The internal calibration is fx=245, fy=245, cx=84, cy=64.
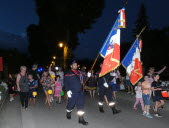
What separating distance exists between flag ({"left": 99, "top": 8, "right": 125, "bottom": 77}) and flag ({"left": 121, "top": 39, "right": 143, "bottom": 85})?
1.98 m

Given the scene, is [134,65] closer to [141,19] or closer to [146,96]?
[146,96]

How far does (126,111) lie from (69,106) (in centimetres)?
281

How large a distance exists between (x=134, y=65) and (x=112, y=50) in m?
2.12

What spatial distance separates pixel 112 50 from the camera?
309 inches

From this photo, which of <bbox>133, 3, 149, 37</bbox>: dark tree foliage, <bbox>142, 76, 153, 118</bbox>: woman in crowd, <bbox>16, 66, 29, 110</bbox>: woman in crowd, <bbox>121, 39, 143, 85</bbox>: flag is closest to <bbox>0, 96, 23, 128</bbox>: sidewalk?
<bbox>16, 66, 29, 110</bbox>: woman in crowd

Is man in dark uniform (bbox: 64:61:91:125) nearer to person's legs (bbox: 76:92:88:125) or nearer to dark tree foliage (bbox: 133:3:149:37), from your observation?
person's legs (bbox: 76:92:88:125)

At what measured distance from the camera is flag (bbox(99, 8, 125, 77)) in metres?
7.74

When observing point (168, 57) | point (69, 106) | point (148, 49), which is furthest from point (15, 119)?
point (148, 49)

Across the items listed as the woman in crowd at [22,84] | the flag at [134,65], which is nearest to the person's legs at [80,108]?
the flag at [134,65]

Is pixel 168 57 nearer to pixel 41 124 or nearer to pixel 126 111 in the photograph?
pixel 126 111

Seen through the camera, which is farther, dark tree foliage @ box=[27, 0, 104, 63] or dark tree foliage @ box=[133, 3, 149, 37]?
dark tree foliage @ box=[133, 3, 149, 37]

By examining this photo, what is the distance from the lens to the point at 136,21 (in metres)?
64.9

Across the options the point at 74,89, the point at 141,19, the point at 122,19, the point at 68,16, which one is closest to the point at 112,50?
the point at 122,19

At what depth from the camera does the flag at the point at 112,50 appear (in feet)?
25.4
